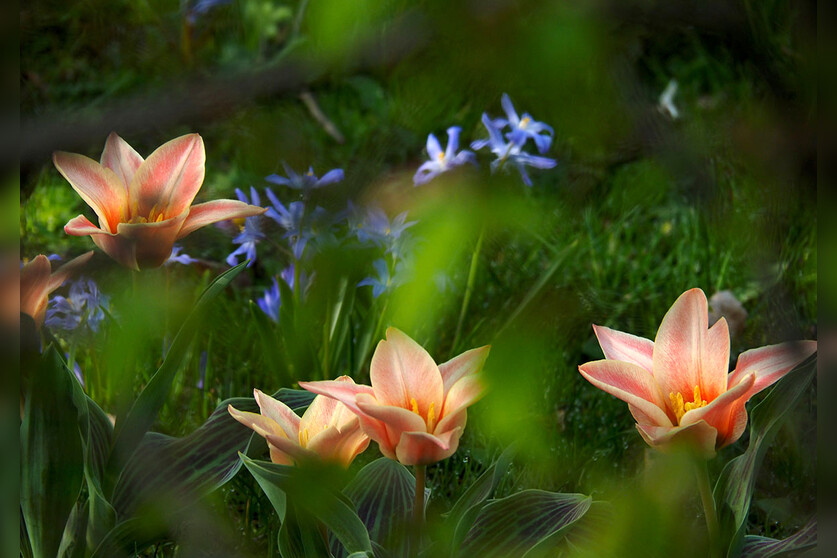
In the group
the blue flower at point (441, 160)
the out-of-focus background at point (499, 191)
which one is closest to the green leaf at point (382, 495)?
the out-of-focus background at point (499, 191)

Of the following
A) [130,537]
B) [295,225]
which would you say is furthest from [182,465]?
[295,225]

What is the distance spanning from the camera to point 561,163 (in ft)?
2.70

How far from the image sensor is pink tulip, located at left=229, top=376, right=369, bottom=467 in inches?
12.3

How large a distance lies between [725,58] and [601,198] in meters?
0.22

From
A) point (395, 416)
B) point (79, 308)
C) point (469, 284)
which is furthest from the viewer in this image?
point (469, 284)

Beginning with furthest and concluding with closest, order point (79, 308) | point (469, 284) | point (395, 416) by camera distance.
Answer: point (469, 284), point (79, 308), point (395, 416)

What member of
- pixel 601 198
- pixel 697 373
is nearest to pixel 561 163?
pixel 601 198

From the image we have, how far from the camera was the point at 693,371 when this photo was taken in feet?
1.08

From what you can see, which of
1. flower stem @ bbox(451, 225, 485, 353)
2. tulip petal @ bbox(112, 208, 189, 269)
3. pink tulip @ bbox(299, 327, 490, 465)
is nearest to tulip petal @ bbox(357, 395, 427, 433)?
pink tulip @ bbox(299, 327, 490, 465)

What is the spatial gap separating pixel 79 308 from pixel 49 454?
90 millimetres

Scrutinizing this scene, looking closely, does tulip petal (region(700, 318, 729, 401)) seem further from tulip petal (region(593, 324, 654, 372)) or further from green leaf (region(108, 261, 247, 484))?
green leaf (region(108, 261, 247, 484))

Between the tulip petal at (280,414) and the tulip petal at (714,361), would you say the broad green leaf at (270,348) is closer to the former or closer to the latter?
the tulip petal at (280,414)

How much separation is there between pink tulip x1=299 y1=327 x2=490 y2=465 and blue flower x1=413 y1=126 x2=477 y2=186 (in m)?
0.31

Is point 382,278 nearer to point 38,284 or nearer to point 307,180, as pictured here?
point 307,180
